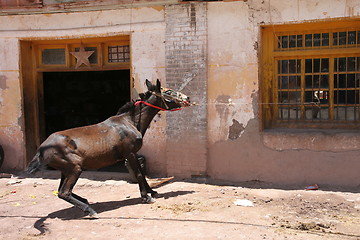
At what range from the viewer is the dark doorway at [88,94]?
13.2 metres

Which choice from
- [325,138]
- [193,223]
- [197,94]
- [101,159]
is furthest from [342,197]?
[101,159]

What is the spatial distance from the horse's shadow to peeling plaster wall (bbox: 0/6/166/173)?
1.37 meters

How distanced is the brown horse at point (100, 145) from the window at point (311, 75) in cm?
214

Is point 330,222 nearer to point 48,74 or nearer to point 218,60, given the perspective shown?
Answer: point 218,60

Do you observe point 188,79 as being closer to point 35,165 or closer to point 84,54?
point 84,54

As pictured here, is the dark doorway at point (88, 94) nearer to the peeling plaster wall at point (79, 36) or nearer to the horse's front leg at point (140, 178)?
the peeling plaster wall at point (79, 36)

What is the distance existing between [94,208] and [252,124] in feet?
11.0

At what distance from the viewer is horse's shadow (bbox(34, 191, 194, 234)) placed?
5.33 metres

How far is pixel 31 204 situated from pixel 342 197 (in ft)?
17.7

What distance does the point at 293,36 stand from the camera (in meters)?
7.11

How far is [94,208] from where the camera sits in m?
5.98

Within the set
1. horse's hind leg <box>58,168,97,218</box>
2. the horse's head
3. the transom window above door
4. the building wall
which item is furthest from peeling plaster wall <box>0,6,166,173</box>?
horse's hind leg <box>58,168,97,218</box>

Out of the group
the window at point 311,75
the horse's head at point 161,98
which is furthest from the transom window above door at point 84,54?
the window at point 311,75

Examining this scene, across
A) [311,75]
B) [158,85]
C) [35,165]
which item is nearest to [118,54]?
[158,85]
